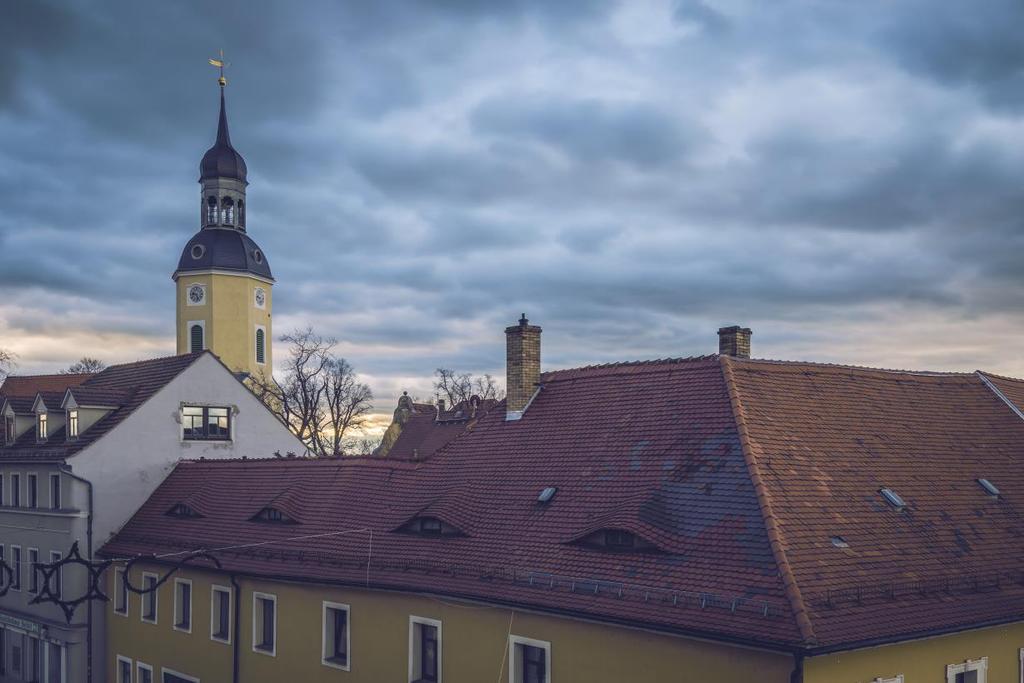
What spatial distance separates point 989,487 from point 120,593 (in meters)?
26.1

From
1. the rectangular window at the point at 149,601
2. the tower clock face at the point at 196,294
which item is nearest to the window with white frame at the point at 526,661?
the rectangular window at the point at 149,601

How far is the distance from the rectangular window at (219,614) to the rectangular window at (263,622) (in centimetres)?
163

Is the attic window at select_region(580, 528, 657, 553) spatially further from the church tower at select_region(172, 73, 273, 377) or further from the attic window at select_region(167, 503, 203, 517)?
the church tower at select_region(172, 73, 273, 377)

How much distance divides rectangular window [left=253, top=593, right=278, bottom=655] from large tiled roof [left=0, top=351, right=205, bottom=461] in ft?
36.9

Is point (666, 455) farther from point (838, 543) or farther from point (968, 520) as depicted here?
point (968, 520)

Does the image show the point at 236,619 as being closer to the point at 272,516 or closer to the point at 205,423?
the point at 272,516

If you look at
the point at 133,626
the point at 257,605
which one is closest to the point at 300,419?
the point at 133,626

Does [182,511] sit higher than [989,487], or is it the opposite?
[989,487]

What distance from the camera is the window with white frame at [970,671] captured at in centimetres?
1742

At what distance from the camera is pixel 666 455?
66.9 feet

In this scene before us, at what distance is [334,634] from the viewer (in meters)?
23.4

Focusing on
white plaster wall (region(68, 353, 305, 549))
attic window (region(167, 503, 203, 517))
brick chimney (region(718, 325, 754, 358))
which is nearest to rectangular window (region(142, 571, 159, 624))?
attic window (region(167, 503, 203, 517))

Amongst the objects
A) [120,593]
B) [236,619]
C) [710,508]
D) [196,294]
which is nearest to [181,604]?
[236,619]

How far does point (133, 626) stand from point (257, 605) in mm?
7890
